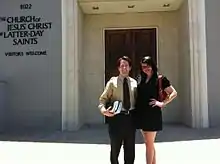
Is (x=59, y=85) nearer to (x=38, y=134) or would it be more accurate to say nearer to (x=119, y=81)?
(x=38, y=134)

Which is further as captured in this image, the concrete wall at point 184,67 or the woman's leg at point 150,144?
the concrete wall at point 184,67

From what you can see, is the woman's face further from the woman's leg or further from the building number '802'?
the building number '802'

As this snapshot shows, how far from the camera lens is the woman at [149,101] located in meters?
5.07

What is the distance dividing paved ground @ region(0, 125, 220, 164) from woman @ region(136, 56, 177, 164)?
65.7 inches

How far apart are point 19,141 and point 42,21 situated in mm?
3963

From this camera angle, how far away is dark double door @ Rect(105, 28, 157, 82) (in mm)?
13375

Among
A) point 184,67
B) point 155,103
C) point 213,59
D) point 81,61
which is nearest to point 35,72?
point 81,61

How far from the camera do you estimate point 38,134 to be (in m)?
10.4

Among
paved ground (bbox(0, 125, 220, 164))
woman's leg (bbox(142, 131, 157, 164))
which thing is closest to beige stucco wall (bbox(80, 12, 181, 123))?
paved ground (bbox(0, 125, 220, 164))

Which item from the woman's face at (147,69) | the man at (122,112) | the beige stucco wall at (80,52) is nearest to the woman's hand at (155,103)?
the man at (122,112)

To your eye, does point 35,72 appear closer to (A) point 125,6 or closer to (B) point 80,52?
(B) point 80,52

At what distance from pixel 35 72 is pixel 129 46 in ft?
11.8

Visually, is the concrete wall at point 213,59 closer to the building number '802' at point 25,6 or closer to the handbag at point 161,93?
the building number '802' at point 25,6

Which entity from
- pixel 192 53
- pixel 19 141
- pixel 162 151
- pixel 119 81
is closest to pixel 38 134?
pixel 19 141
